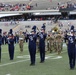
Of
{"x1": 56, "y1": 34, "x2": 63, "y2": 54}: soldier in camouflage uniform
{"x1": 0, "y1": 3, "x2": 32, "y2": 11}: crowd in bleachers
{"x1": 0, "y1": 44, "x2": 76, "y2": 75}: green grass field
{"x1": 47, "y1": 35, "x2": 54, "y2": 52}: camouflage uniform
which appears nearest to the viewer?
{"x1": 0, "y1": 44, "x2": 76, "y2": 75}: green grass field

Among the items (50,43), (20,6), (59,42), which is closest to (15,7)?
(20,6)

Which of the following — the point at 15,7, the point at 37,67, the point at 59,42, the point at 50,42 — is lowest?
the point at 37,67

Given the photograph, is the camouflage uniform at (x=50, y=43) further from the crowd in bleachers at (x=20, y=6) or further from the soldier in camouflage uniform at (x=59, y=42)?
the crowd in bleachers at (x=20, y=6)

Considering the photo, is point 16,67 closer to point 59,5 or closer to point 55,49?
point 55,49

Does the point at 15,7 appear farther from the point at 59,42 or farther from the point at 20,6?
the point at 59,42

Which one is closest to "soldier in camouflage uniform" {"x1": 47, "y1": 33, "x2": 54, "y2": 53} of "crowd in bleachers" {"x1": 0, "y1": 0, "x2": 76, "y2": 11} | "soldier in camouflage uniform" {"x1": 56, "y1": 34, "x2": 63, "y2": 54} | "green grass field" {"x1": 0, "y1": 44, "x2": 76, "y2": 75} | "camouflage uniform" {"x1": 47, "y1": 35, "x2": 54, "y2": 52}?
"camouflage uniform" {"x1": 47, "y1": 35, "x2": 54, "y2": 52}

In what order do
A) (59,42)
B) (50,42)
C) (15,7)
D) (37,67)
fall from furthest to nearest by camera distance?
(15,7)
(50,42)
(59,42)
(37,67)

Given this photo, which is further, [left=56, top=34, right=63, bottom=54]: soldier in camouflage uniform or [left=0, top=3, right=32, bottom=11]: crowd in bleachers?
[left=0, top=3, right=32, bottom=11]: crowd in bleachers

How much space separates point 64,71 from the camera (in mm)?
14023

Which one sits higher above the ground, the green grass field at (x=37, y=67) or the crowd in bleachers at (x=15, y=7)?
the crowd in bleachers at (x=15, y=7)

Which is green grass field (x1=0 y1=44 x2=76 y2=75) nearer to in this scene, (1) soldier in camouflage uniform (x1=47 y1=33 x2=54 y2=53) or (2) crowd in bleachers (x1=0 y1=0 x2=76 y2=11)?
(1) soldier in camouflage uniform (x1=47 y1=33 x2=54 y2=53)

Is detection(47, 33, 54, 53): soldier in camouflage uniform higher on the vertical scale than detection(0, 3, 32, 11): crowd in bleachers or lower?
lower

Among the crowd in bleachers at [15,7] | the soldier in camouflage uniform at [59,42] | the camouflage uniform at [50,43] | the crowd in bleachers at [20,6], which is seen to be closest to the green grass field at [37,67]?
the soldier in camouflage uniform at [59,42]

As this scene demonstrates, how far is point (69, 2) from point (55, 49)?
1319 inches
